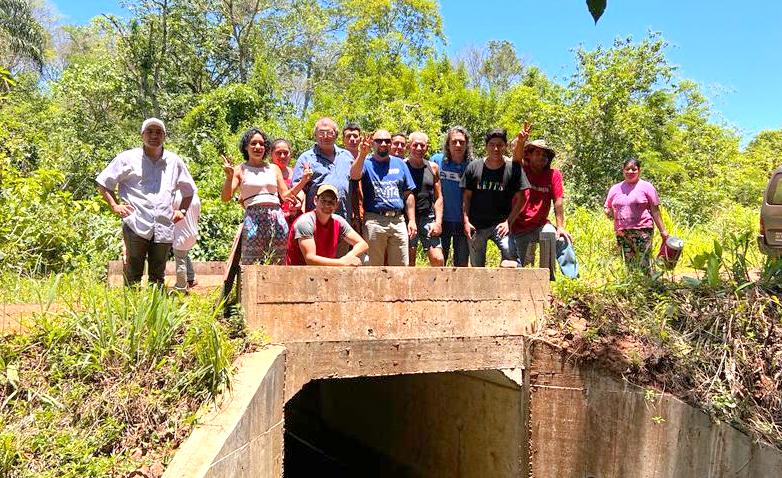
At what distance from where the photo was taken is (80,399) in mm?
3404

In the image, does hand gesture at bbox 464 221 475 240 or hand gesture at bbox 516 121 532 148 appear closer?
hand gesture at bbox 516 121 532 148

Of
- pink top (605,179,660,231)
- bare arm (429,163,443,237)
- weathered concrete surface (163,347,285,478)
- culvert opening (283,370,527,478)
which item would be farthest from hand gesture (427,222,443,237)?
pink top (605,179,660,231)

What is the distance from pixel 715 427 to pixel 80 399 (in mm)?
4642

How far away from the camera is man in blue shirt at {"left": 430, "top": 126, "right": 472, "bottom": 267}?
Result: 6023 millimetres

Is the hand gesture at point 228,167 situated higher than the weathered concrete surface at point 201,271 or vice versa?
the hand gesture at point 228,167

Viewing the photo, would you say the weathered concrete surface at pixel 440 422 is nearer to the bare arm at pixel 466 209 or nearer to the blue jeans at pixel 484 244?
the blue jeans at pixel 484 244

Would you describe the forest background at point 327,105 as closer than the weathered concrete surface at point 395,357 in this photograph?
No

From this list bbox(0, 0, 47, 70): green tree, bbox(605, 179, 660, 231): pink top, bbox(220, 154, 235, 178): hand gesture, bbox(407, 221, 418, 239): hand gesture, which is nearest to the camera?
bbox(220, 154, 235, 178): hand gesture

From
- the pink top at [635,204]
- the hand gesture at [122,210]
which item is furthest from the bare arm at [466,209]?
the hand gesture at [122,210]

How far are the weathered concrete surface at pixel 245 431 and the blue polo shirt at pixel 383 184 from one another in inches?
65.0

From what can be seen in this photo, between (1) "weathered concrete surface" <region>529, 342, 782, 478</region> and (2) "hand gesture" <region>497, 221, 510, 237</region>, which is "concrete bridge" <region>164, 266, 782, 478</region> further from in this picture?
(2) "hand gesture" <region>497, 221, 510, 237</region>

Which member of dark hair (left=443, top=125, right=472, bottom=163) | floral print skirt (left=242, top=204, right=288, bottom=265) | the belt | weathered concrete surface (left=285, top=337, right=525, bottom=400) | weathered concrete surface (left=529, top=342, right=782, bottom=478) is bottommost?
weathered concrete surface (left=529, top=342, right=782, bottom=478)

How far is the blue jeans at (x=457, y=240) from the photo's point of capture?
6.11 meters

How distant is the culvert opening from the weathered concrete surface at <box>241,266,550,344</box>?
0.75 m
